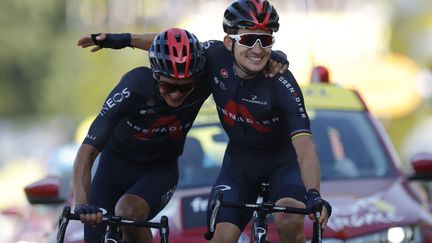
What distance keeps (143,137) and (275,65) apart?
1.00m

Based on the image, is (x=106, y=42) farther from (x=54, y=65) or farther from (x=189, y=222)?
(x=54, y=65)

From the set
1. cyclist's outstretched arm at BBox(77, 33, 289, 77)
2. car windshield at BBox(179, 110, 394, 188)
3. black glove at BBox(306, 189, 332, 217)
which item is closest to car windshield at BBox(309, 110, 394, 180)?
car windshield at BBox(179, 110, 394, 188)

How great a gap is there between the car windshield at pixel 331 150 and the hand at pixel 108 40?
150 cm

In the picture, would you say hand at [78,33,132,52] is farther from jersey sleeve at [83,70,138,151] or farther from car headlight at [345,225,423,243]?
car headlight at [345,225,423,243]

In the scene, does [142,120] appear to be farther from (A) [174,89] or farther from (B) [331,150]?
(B) [331,150]

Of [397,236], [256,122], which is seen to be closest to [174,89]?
[256,122]

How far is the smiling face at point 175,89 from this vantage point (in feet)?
26.5

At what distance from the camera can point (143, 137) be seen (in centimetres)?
859

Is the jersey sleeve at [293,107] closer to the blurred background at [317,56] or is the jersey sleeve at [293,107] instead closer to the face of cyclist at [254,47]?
the face of cyclist at [254,47]

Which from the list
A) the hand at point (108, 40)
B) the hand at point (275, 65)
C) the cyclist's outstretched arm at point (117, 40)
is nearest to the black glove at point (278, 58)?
the hand at point (275, 65)

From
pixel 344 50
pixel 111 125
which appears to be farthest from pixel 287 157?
pixel 344 50

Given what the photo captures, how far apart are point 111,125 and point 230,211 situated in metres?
0.88

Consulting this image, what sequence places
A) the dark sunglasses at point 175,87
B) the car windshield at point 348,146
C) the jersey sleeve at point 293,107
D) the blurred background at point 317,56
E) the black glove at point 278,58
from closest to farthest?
the jersey sleeve at point 293,107
the dark sunglasses at point 175,87
the black glove at point 278,58
the car windshield at point 348,146
the blurred background at point 317,56

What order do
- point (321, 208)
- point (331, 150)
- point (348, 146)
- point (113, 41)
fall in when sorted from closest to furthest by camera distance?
point (321, 208) → point (113, 41) → point (331, 150) → point (348, 146)
